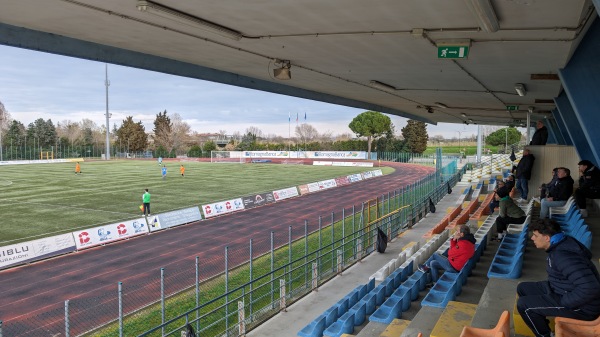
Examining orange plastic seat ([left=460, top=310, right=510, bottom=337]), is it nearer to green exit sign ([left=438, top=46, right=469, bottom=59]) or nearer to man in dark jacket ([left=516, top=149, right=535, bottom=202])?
green exit sign ([left=438, top=46, right=469, bottom=59])

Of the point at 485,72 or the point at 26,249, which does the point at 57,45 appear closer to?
the point at 485,72

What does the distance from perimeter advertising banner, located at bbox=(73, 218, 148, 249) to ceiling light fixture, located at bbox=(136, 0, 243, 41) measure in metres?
14.2

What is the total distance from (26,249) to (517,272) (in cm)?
1674

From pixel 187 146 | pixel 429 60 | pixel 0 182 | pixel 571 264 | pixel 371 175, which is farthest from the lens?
pixel 187 146

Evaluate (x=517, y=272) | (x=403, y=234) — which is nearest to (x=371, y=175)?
(x=403, y=234)

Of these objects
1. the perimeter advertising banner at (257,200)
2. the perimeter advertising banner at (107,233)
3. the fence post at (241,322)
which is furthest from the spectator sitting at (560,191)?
the perimeter advertising banner at (257,200)

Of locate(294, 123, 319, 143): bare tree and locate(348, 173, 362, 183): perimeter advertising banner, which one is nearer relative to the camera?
locate(348, 173, 362, 183): perimeter advertising banner

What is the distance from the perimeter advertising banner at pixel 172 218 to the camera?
22.4 metres

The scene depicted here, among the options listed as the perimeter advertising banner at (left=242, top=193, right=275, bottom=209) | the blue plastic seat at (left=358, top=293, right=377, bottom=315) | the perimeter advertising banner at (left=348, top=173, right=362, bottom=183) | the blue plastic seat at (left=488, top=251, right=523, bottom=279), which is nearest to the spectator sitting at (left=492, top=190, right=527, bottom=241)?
the blue plastic seat at (left=488, top=251, right=523, bottom=279)

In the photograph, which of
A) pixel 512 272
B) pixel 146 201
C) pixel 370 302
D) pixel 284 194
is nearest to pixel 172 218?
pixel 146 201

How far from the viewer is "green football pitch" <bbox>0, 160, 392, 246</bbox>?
2548 centimetres

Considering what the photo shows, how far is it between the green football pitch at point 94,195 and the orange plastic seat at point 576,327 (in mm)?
22636

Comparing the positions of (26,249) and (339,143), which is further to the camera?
(339,143)

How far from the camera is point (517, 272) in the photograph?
7.14 m
